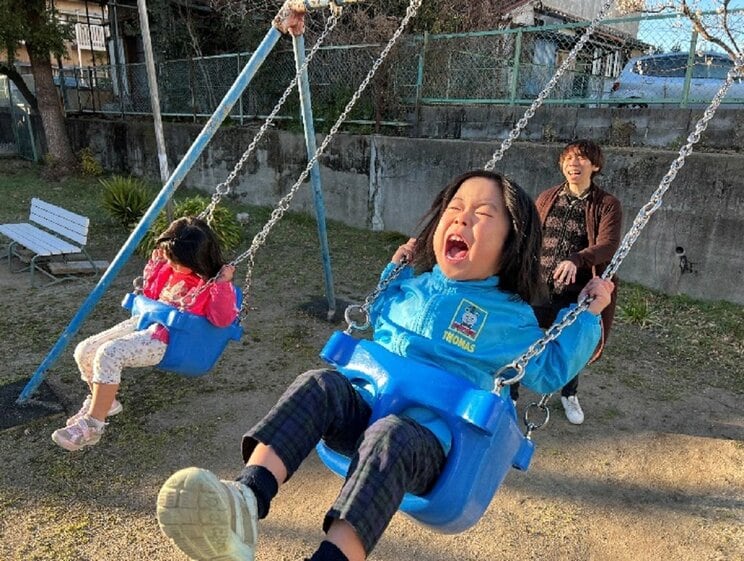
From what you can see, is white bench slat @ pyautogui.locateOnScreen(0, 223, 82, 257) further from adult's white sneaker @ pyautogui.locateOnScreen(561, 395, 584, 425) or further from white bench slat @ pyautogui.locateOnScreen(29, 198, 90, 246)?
adult's white sneaker @ pyautogui.locateOnScreen(561, 395, 584, 425)

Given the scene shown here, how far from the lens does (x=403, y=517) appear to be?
2.38 meters

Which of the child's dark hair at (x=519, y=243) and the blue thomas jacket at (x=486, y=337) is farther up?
the child's dark hair at (x=519, y=243)

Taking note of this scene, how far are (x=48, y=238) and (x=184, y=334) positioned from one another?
3857 mm

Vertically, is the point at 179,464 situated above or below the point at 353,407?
below

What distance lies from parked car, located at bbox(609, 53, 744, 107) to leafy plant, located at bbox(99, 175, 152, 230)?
18.3ft

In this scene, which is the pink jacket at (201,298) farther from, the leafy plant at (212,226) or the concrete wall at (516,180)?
the concrete wall at (516,180)

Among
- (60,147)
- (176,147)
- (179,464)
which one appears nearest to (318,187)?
(179,464)

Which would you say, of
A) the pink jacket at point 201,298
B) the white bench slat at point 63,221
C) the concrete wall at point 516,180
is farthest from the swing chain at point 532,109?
the white bench slat at point 63,221

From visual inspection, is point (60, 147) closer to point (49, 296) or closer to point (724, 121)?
point (49, 296)

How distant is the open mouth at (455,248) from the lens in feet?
6.07

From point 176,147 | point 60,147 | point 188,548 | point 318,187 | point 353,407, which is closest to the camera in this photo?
point 188,548

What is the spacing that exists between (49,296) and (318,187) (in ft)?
8.53

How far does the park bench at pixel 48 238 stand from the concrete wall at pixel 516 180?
314cm

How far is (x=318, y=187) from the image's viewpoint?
393 centimetres
